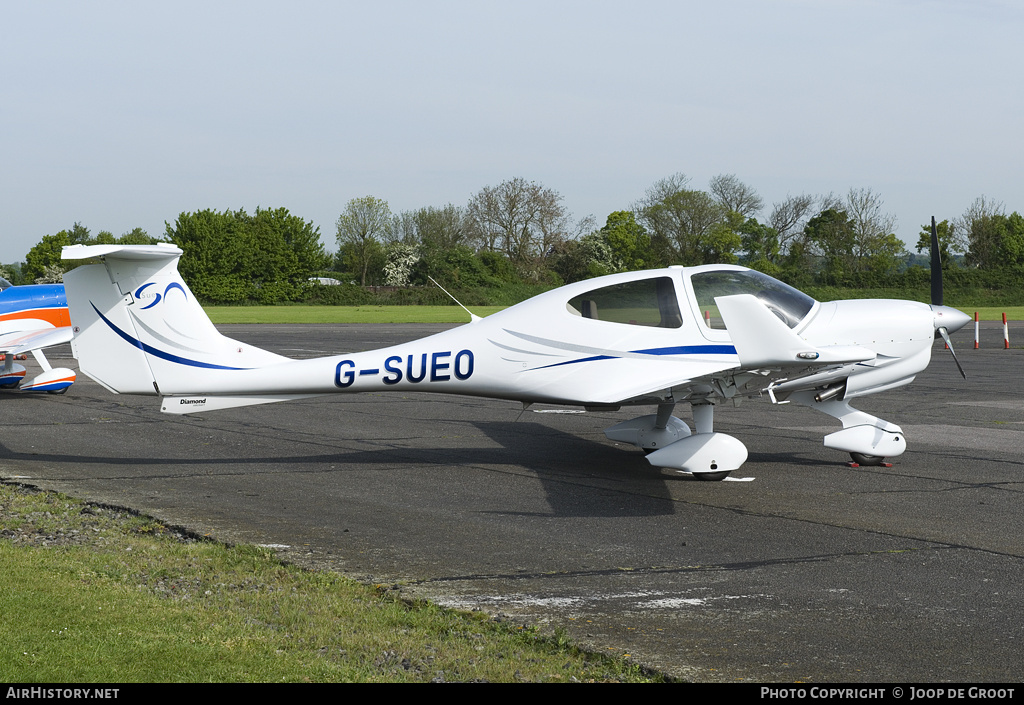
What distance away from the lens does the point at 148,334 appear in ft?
31.7

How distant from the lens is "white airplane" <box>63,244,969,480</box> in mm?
9617

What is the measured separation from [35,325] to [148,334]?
9.13 metres

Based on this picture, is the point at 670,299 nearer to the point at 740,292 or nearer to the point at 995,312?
the point at 740,292

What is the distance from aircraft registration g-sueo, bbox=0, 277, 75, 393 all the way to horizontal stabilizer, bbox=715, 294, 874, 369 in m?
13.2

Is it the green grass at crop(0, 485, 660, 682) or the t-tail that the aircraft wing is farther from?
the green grass at crop(0, 485, 660, 682)

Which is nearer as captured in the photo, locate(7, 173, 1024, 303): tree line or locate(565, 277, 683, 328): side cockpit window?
locate(565, 277, 683, 328): side cockpit window

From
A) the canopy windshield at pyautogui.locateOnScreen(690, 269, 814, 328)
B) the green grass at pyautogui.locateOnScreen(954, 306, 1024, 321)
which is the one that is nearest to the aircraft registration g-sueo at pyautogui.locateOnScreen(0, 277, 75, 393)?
the canopy windshield at pyautogui.locateOnScreen(690, 269, 814, 328)

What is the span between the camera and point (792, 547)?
7234 mm

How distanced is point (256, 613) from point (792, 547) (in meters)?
4.07

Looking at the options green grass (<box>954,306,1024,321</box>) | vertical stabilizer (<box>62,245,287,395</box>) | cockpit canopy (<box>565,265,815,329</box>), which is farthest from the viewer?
green grass (<box>954,306,1024,321</box>)

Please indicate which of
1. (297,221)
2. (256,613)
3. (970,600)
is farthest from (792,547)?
(297,221)

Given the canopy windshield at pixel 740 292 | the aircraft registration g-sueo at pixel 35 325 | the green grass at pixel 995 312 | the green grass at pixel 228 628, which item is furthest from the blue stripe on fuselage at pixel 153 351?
the green grass at pixel 995 312

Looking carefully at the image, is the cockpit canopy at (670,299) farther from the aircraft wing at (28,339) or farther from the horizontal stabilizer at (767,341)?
the aircraft wing at (28,339)
